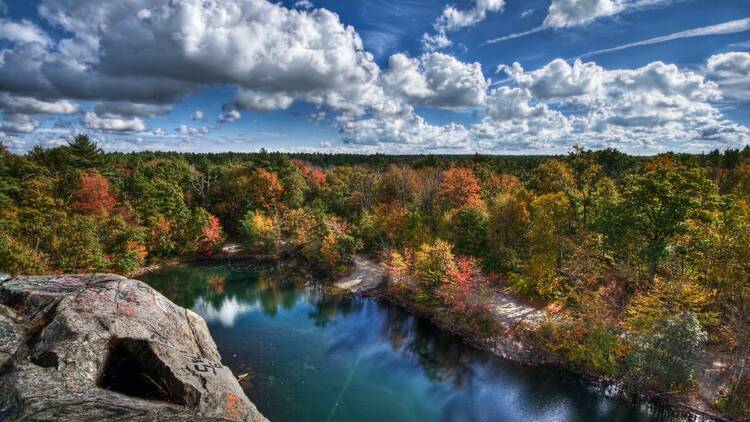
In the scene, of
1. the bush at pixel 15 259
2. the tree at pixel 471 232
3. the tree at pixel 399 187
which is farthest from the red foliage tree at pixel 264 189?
the tree at pixel 471 232

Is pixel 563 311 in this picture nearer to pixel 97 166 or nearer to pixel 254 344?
pixel 254 344

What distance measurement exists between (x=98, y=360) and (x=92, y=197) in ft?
135

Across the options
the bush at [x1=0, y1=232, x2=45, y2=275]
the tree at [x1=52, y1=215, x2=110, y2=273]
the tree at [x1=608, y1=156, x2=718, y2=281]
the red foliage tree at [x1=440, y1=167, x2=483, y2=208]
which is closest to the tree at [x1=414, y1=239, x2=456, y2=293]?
the red foliage tree at [x1=440, y1=167, x2=483, y2=208]

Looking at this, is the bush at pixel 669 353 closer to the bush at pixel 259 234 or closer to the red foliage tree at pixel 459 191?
the red foliage tree at pixel 459 191

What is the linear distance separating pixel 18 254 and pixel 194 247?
70.4 feet

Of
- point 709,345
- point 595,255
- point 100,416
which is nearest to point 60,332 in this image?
point 100,416

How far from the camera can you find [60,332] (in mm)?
12977

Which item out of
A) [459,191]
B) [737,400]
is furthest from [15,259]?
[737,400]

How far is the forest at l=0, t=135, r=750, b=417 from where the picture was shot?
22312mm

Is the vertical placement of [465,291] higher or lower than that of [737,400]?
higher

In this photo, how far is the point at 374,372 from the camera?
84.0 ft

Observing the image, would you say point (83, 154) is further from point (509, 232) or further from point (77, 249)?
point (509, 232)

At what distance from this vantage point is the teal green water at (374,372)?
70.6ft

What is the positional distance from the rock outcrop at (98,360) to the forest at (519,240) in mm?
19350
